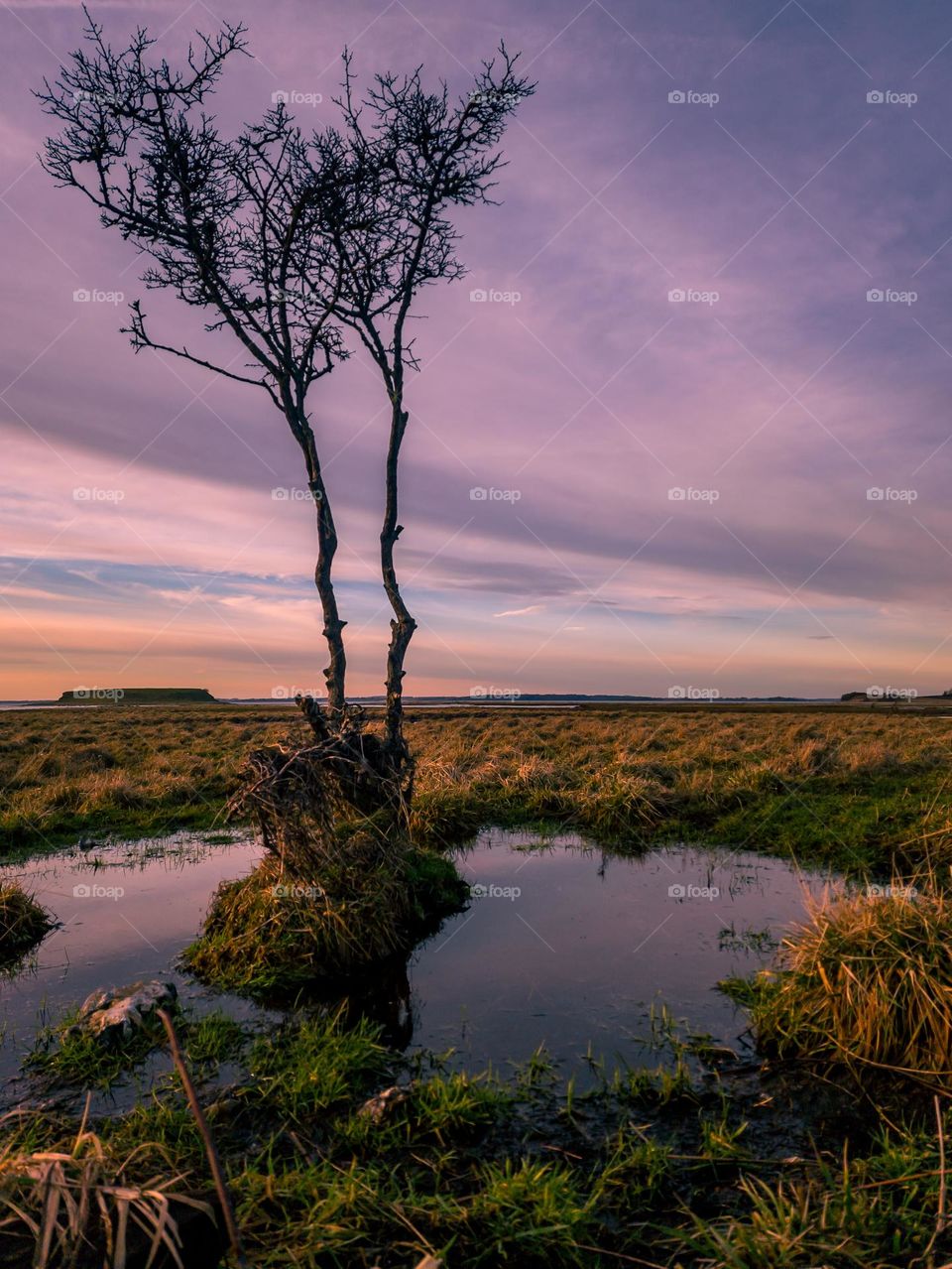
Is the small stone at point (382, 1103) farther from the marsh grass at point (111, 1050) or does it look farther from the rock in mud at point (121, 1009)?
the rock in mud at point (121, 1009)

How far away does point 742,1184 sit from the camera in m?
4.21

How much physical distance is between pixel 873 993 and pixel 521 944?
419cm

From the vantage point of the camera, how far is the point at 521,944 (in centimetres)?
917

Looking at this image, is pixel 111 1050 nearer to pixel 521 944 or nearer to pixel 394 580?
pixel 521 944

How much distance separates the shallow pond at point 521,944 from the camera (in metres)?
6.93

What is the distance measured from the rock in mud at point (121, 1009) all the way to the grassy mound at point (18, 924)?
2.59m

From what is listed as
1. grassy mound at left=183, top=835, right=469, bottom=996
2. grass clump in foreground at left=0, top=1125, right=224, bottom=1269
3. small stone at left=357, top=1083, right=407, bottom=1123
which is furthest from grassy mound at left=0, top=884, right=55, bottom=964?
grass clump in foreground at left=0, top=1125, right=224, bottom=1269

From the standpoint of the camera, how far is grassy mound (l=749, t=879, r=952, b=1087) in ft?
19.1

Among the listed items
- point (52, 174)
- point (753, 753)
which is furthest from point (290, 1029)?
point (753, 753)

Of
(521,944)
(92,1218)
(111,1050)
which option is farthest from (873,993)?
(111,1050)

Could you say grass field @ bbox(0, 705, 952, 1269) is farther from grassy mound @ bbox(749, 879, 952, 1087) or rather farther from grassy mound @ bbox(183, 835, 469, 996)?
grassy mound @ bbox(183, 835, 469, 996)

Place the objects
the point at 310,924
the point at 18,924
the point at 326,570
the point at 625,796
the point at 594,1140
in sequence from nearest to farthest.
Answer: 1. the point at 594,1140
2. the point at 310,924
3. the point at 18,924
4. the point at 326,570
5. the point at 625,796

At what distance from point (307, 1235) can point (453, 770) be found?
48.7 ft

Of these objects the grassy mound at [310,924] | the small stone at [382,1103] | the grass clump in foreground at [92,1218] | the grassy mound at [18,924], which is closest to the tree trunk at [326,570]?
the grassy mound at [310,924]
